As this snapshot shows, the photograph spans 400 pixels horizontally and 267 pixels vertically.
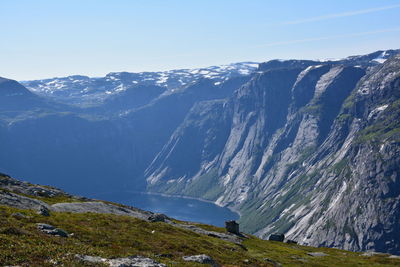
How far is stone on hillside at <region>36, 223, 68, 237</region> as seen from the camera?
4256cm

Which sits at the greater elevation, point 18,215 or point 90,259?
point 90,259

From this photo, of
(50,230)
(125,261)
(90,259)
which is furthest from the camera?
(50,230)

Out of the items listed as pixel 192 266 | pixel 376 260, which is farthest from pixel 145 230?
pixel 376 260

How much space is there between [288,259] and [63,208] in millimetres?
37534

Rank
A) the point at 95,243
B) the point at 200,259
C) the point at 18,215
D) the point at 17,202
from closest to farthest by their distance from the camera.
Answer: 1. the point at 95,243
2. the point at 200,259
3. the point at 18,215
4. the point at 17,202

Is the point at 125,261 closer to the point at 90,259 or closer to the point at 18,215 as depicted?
the point at 90,259

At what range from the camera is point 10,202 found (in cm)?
6109

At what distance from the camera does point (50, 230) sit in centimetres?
4284

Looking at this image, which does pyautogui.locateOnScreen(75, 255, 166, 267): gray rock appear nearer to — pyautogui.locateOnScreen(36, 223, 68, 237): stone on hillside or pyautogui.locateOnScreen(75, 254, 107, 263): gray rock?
pyautogui.locateOnScreen(75, 254, 107, 263): gray rock

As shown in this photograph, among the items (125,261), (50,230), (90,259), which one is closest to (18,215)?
(50,230)

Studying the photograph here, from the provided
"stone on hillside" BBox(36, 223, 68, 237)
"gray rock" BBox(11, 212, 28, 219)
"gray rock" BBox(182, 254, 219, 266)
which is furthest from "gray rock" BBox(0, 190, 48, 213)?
"gray rock" BBox(182, 254, 219, 266)

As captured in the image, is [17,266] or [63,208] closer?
[17,266]

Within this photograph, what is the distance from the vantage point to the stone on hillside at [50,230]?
4256cm

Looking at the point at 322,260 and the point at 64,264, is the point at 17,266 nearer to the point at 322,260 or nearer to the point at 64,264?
the point at 64,264
